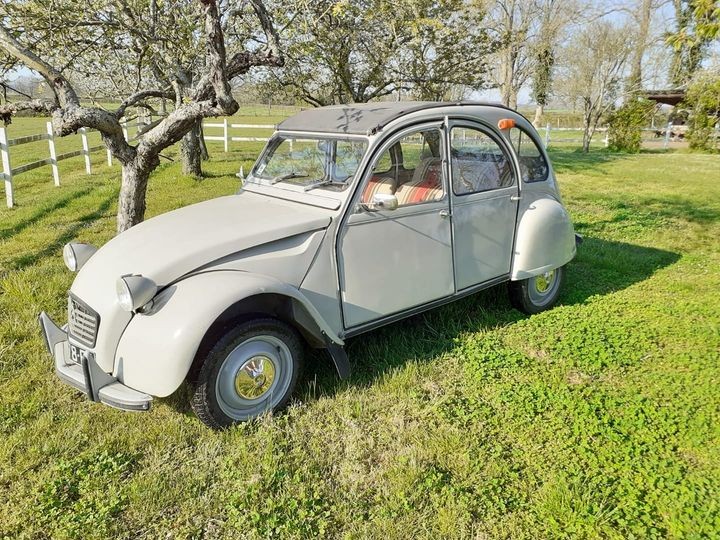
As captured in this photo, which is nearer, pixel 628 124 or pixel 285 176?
pixel 285 176

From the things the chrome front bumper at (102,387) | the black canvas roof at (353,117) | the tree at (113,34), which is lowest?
the chrome front bumper at (102,387)

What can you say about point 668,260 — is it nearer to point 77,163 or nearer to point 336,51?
point 336,51

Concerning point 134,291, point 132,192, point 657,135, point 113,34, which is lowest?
point 134,291

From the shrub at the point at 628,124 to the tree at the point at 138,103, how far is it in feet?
74.3

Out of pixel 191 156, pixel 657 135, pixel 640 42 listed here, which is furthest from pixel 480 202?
pixel 657 135

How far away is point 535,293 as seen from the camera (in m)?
5.20

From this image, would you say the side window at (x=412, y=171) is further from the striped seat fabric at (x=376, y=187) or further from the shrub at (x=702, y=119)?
the shrub at (x=702, y=119)

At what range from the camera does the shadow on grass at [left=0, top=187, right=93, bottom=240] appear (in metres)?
7.73

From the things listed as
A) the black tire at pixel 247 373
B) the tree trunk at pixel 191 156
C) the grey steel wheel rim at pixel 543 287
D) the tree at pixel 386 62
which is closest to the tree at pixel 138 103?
the black tire at pixel 247 373

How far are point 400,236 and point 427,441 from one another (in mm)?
1510

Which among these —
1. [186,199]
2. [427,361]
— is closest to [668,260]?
[427,361]

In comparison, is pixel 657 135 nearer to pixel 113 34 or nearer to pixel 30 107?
pixel 113 34

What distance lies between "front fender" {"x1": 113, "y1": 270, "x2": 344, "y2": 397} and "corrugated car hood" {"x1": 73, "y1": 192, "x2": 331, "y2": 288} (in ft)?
0.47

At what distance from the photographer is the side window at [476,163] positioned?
4.30m
